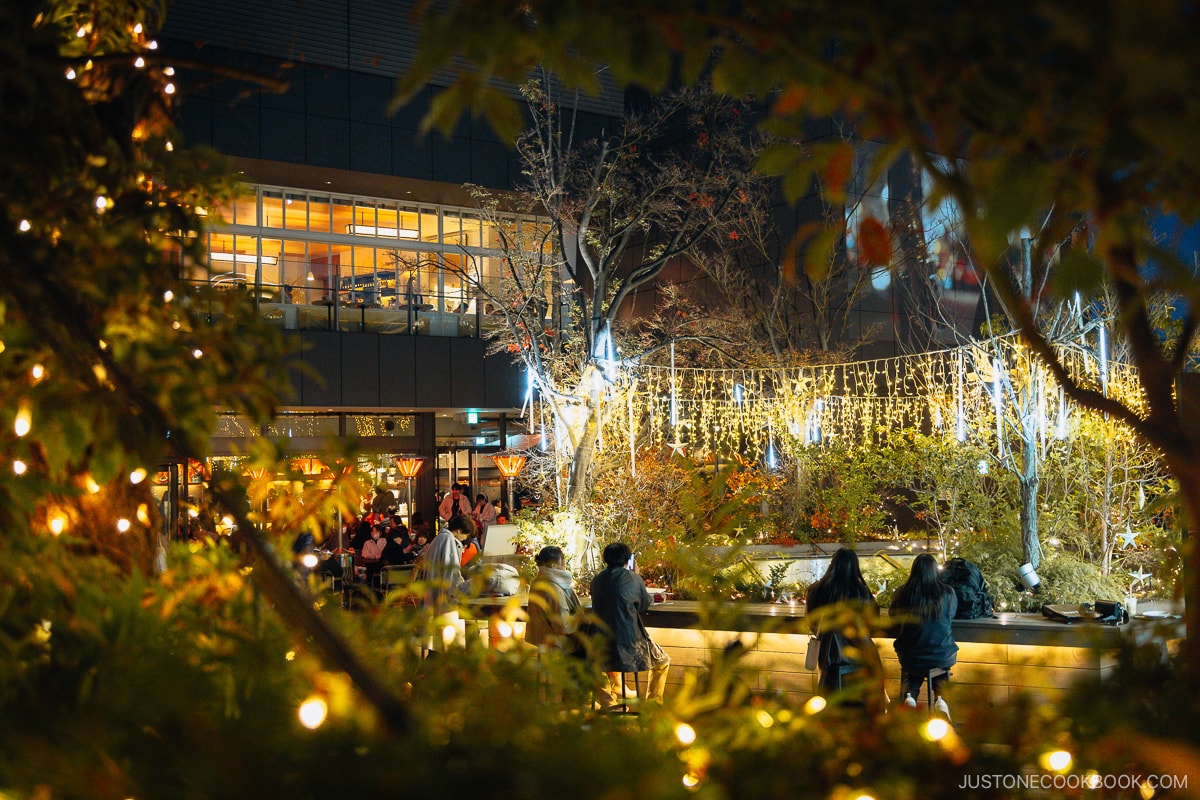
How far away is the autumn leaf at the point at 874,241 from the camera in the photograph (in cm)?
139

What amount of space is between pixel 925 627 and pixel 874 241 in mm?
5152

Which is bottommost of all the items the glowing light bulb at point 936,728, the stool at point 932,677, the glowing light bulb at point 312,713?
Result: the stool at point 932,677

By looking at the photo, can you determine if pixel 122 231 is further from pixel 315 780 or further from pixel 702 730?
pixel 702 730

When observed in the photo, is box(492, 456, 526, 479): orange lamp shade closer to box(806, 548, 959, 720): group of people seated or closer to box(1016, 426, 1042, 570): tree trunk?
box(1016, 426, 1042, 570): tree trunk

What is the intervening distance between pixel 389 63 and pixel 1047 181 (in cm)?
1954

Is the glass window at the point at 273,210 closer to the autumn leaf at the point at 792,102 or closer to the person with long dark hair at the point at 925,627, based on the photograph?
the person with long dark hair at the point at 925,627

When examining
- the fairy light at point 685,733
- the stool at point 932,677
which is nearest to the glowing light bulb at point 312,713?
the fairy light at point 685,733

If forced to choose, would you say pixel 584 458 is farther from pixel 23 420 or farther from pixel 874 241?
pixel 874 241

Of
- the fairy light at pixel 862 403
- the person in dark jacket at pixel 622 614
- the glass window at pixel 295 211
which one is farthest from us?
the glass window at pixel 295 211

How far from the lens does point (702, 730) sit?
2.12 m

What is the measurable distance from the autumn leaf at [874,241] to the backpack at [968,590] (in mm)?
6399

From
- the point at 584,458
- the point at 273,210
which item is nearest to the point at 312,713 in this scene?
the point at 584,458

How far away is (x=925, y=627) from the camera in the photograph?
609 cm

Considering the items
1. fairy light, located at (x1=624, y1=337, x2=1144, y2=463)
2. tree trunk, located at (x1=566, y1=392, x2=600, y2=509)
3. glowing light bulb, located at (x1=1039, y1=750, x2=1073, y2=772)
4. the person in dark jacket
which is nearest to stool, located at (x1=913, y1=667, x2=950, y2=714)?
the person in dark jacket
